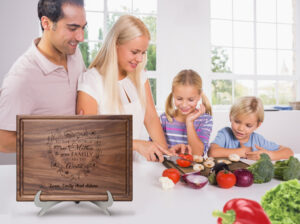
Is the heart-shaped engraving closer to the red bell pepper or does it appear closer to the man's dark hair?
the red bell pepper

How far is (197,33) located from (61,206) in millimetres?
2976

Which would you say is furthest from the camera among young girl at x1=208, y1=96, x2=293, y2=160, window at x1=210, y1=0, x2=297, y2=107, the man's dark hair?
window at x1=210, y1=0, x2=297, y2=107

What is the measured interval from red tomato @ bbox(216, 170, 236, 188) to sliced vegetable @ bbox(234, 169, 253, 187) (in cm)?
3

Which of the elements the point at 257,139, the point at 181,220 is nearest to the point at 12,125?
the point at 181,220

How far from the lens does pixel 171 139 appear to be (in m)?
A: 2.29

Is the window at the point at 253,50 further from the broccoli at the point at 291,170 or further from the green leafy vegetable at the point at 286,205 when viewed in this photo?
the green leafy vegetable at the point at 286,205

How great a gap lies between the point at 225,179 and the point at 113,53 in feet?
3.07

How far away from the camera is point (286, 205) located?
0.51m

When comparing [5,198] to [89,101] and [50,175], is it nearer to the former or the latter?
[50,175]

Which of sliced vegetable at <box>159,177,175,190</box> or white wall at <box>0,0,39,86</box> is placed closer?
sliced vegetable at <box>159,177,175,190</box>

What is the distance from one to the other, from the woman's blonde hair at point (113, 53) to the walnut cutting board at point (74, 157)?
875 millimetres

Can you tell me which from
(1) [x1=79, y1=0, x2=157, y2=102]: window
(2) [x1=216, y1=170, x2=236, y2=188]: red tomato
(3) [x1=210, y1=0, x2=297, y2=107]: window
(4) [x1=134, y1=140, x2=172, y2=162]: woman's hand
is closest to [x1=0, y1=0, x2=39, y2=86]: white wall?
(1) [x1=79, y1=0, x2=157, y2=102]: window

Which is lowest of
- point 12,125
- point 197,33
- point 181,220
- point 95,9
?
point 181,220

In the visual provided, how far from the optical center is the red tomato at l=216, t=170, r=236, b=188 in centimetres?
95
